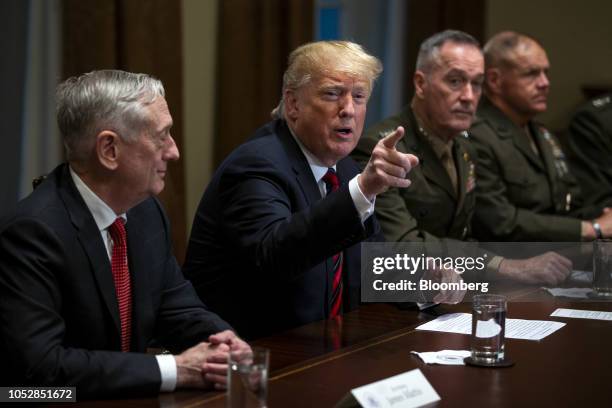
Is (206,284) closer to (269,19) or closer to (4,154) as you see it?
(4,154)

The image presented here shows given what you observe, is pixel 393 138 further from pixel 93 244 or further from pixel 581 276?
pixel 581 276

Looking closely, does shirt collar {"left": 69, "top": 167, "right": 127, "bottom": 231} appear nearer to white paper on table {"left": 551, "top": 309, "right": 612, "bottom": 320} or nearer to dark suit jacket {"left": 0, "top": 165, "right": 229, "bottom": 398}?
dark suit jacket {"left": 0, "top": 165, "right": 229, "bottom": 398}

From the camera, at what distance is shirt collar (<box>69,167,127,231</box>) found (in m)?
2.29

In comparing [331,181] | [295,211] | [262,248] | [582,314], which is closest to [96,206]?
[262,248]

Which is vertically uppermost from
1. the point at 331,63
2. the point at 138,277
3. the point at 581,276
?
the point at 331,63

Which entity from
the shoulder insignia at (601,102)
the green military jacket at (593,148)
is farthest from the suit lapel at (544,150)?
the shoulder insignia at (601,102)

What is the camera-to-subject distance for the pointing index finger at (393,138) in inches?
94.0

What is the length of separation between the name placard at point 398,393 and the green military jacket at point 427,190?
182 centimetres

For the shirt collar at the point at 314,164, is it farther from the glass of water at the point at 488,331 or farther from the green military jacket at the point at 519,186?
the green military jacket at the point at 519,186

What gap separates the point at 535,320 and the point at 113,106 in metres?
1.33

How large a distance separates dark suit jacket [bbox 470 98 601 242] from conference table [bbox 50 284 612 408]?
1.57m

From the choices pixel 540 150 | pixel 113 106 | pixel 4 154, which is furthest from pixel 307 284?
pixel 540 150

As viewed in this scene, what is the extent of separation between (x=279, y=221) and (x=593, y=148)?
343 centimetres

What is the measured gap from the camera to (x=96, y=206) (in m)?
2.30
